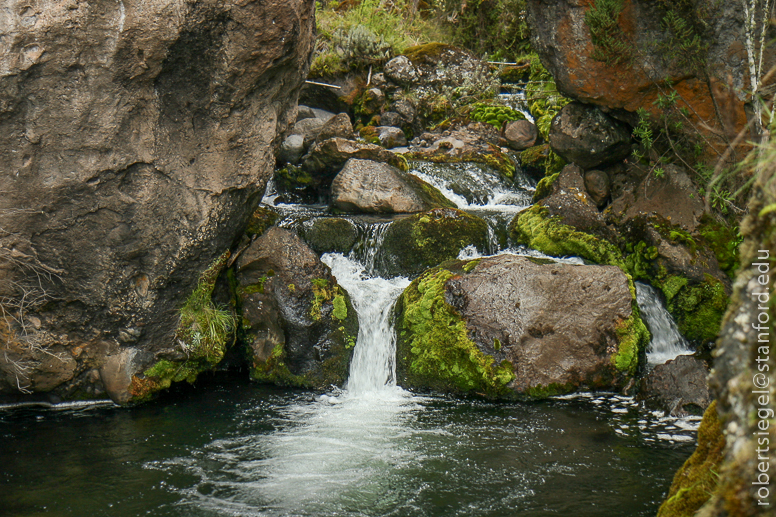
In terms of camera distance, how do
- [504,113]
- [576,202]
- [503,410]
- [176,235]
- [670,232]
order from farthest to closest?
1. [504,113]
2. [576,202]
3. [670,232]
4. [176,235]
5. [503,410]

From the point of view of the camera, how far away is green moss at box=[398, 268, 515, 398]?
7000 mm

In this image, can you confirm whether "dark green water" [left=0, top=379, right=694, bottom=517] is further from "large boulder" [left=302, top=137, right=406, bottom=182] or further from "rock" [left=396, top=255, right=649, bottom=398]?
"large boulder" [left=302, top=137, right=406, bottom=182]

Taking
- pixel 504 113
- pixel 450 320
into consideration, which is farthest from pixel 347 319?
pixel 504 113

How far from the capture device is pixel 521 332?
23.1ft

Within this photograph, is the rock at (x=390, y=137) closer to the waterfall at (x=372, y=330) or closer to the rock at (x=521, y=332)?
the waterfall at (x=372, y=330)

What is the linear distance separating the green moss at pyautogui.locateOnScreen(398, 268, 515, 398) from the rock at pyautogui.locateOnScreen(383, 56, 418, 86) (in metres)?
8.60

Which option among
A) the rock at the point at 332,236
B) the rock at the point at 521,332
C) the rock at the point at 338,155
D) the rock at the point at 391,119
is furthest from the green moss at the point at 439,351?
the rock at the point at 391,119

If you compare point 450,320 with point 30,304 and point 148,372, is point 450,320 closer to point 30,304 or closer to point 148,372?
point 148,372

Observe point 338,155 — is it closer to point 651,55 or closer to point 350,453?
point 651,55

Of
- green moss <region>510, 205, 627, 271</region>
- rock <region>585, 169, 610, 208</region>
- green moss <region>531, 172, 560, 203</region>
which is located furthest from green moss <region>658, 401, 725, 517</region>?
green moss <region>531, 172, 560, 203</region>

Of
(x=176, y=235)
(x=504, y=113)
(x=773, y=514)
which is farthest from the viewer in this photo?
(x=504, y=113)

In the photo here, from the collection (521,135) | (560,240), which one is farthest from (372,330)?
(521,135)

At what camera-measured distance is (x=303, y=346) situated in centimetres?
771

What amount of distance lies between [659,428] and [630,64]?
16.8 ft
